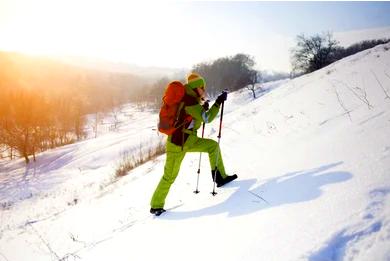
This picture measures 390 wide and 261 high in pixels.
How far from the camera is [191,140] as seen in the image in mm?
5594

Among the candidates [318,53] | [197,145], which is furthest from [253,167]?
[318,53]

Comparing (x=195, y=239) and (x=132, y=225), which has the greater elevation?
(x=195, y=239)

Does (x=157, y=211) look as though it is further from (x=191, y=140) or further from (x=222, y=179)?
(x=191, y=140)

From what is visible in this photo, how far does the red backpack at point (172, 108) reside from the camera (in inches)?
201

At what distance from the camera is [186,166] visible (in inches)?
344

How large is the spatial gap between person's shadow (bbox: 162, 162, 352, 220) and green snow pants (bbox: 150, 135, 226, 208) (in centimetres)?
68

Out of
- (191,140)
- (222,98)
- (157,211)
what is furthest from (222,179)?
(222,98)

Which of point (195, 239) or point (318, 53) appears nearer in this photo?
point (195, 239)

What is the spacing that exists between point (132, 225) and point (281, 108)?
6915 millimetres

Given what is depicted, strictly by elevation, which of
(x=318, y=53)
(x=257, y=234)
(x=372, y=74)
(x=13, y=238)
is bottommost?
(x=13, y=238)

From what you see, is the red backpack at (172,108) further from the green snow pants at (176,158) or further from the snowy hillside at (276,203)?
the snowy hillside at (276,203)

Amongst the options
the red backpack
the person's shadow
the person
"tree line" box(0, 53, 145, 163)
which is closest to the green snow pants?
the person

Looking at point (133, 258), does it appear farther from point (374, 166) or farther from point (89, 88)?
point (89, 88)

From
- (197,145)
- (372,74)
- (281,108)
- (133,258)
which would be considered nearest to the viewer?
(133,258)
